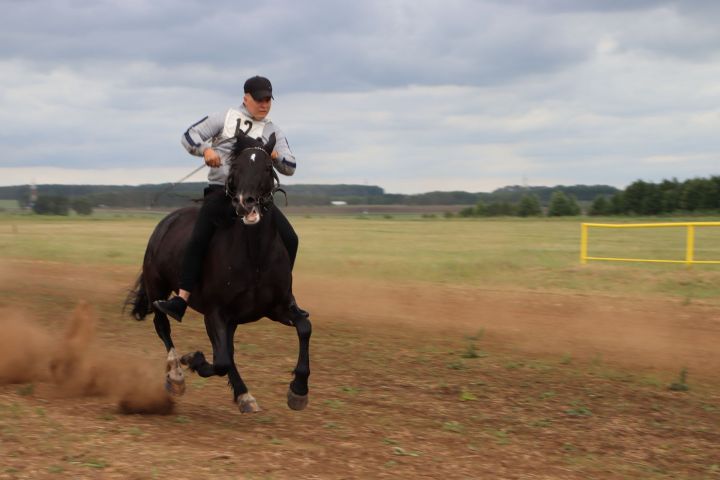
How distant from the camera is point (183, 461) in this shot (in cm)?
569

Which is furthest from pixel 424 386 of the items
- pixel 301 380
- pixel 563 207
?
pixel 563 207

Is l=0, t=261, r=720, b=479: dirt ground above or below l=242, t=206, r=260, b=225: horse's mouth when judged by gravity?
below

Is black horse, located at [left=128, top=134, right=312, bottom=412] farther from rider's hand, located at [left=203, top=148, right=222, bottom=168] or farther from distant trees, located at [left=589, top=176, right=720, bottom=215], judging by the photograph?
distant trees, located at [left=589, top=176, right=720, bottom=215]

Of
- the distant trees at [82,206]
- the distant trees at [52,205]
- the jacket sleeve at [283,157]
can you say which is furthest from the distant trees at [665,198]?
the jacket sleeve at [283,157]

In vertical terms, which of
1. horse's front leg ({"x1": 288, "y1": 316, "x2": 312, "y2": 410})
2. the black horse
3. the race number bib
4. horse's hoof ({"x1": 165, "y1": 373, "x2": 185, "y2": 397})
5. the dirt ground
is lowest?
the dirt ground

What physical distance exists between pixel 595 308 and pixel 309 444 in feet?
36.1

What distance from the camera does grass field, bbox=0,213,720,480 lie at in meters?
6.11

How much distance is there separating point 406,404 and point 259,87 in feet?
11.6

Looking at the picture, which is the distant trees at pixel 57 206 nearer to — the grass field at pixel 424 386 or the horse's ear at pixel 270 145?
the grass field at pixel 424 386

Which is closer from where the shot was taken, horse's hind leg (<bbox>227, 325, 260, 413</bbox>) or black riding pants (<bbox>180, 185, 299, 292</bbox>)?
horse's hind leg (<bbox>227, 325, 260, 413</bbox>)

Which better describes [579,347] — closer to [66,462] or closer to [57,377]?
[57,377]

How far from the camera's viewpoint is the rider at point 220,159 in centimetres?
744

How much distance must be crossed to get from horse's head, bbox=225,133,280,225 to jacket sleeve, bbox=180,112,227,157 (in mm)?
636

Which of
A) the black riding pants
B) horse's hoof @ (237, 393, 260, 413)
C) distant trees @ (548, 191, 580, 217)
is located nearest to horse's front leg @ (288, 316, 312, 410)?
horse's hoof @ (237, 393, 260, 413)
